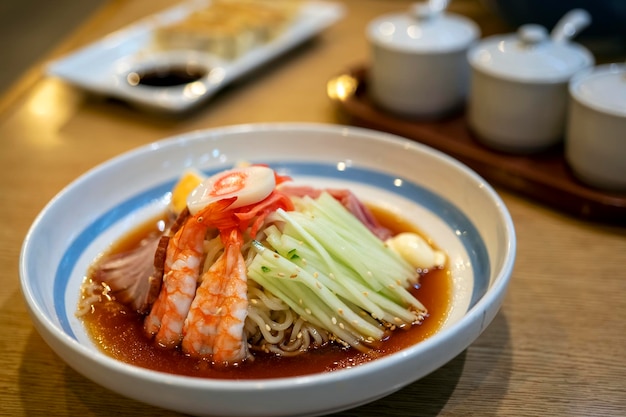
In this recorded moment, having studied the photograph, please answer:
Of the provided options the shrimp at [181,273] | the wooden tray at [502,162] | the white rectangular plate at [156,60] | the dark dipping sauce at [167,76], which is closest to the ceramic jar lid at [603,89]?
the wooden tray at [502,162]

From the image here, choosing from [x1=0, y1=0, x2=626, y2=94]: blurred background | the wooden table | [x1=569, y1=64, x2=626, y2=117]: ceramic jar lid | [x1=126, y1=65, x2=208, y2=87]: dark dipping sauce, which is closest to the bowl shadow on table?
the wooden table

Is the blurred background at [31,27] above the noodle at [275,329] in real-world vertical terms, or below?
below

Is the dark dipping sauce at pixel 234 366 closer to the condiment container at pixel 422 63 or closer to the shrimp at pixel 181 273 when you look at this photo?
the shrimp at pixel 181 273

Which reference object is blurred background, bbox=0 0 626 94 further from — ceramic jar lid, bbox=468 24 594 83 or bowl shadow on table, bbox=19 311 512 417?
bowl shadow on table, bbox=19 311 512 417

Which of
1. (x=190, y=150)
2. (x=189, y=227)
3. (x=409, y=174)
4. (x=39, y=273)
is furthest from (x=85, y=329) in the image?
(x=409, y=174)

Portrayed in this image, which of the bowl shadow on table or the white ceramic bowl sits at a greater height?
the white ceramic bowl

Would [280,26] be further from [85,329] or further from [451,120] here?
[85,329]
